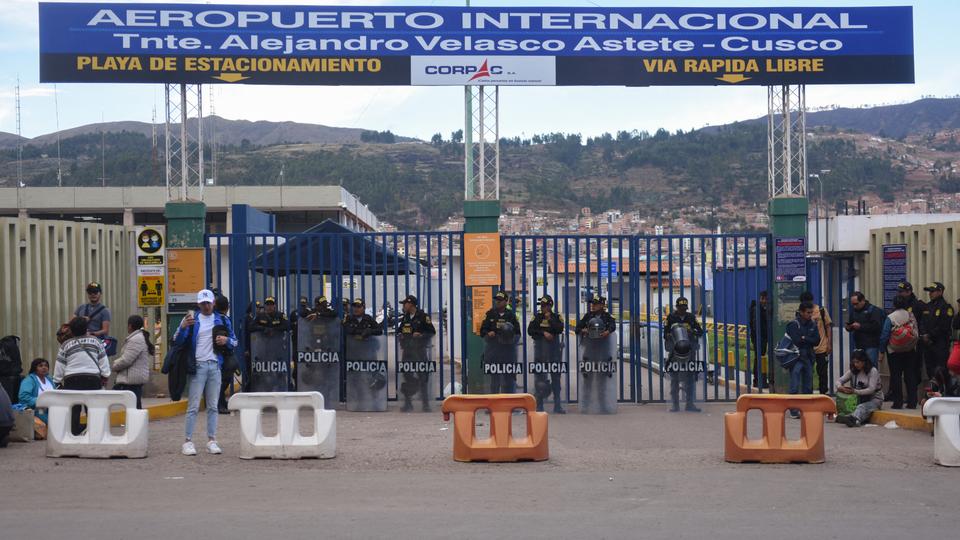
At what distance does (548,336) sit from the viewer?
15367mm

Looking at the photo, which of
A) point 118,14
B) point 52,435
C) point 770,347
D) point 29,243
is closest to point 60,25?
point 118,14

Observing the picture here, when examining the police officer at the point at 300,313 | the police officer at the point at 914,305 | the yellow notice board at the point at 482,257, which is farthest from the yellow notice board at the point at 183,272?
the police officer at the point at 914,305

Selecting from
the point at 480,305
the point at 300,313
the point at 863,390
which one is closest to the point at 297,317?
the point at 300,313

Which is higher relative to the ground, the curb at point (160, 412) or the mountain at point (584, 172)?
the mountain at point (584, 172)

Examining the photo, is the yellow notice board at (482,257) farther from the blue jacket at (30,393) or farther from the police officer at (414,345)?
the blue jacket at (30,393)

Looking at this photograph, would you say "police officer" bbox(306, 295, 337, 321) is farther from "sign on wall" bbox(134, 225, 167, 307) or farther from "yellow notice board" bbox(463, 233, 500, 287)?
Answer: "sign on wall" bbox(134, 225, 167, 307)

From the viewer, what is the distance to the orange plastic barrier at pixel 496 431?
1100 cm

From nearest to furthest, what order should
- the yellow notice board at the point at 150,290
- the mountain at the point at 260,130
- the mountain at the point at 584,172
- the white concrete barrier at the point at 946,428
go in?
the white concrete barrier at the point at 946,428
the yellow notice board at the point at 150,290
the mountain at the point at 584,172
the mountain at the point at 260,130

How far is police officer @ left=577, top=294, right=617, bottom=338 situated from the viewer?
15328mm

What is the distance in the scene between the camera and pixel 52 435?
36.8 ft

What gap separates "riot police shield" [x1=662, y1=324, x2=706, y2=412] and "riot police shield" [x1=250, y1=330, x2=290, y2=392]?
18.4 feet

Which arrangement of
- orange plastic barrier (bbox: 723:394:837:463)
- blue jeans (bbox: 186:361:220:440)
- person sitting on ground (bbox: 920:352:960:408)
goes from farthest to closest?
1. person sitting on ground (bbox: 920:352:960:408)
2. blue jeans (bbox: 186:361:220:440)
3. orange plastic barrier (bbox: 723:394:837:463)

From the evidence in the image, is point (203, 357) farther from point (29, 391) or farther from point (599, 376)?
point (599, 376)

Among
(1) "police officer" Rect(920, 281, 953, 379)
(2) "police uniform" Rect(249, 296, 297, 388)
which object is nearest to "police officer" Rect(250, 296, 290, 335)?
(2) "police uniform" Rect(249, 296, 297, 388)
